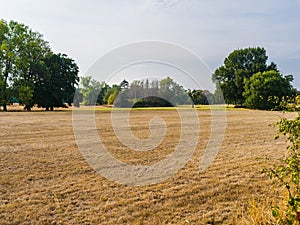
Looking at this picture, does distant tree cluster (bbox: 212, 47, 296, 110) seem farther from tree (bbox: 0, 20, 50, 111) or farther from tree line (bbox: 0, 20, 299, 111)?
tree (bbox: 0, 20, 50, 111)

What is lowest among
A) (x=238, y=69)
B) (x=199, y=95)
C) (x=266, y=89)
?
(x=199, y=95)

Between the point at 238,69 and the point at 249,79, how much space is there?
17.9 feet

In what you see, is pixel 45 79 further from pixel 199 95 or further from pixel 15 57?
pixel 199 95

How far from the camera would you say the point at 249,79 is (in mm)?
53438

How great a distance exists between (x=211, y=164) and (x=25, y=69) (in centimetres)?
4132

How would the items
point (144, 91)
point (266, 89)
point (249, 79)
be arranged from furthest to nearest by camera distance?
1. point (249, 79)
2. point (266, 89)
3. point (144, 91)

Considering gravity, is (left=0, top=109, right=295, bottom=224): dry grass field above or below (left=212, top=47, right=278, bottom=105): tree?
below

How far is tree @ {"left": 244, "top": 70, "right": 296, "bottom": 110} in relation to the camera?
46.7m

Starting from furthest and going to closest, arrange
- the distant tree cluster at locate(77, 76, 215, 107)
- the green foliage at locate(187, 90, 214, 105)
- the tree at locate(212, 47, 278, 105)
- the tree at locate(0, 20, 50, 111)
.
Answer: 1. the tree at locate(212, 47, 278, 105)
2. the tree at locate(0, 20, 50, 111)
3. the green foliage at locate(187, 90, 214, 105)
4. the distant tree cluster at locate(77, 76, 215, 107)

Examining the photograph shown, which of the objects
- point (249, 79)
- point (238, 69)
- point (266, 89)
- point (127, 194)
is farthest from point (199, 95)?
point (238, 69)

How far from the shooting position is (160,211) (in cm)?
450

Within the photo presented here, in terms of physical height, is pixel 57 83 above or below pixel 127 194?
above

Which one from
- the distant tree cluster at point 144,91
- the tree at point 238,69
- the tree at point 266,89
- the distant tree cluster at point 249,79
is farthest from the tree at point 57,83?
the tree at point 266,89

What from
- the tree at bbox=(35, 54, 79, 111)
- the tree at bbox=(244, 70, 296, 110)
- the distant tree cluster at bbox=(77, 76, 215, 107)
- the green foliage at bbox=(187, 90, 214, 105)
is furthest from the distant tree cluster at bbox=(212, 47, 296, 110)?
the distant tree cluster at bbox=(77, 76, 215, 107)
